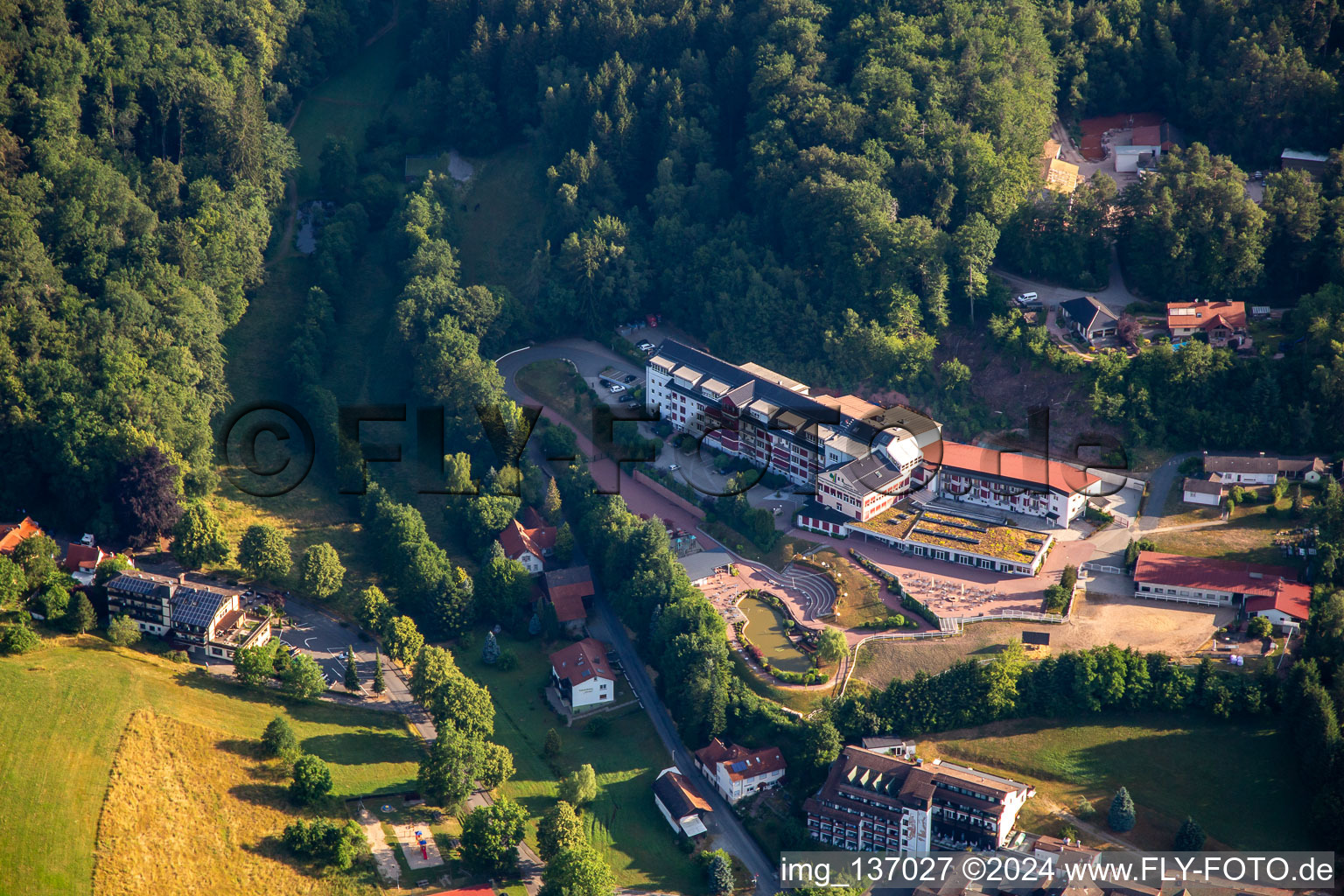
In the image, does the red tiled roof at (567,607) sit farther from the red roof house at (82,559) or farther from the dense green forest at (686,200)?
the red roof house at (82,559)

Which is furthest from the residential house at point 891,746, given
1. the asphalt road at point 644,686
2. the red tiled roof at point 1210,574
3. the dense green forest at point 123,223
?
the dense green forest at point 123,223

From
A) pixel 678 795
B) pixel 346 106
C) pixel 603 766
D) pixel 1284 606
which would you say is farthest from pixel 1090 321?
pixel 346 106

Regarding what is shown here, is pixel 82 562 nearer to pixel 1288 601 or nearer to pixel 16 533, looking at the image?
pixel 16 533

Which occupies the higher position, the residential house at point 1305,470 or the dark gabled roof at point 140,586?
the residential house at point 1305,470

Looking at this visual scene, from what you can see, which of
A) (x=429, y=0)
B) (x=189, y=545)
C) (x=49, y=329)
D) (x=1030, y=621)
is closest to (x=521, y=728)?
(x=189, y=545)

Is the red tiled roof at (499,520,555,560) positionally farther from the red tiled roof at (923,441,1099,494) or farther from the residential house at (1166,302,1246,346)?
the residential house at (1166,302,1246,346)

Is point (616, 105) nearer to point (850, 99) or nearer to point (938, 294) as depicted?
point (850, 99)

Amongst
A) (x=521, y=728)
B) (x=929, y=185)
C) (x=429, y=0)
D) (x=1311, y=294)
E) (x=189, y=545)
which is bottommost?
(x=521, y=728)
